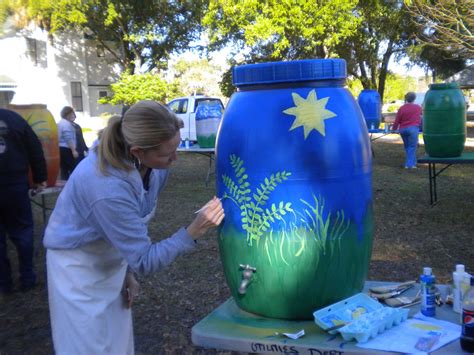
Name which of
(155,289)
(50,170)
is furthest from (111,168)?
(50,170)

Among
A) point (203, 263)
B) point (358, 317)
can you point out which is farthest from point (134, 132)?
point (203, 263)

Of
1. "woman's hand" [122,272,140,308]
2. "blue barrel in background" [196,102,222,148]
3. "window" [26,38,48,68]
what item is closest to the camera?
"woman's hand" [122,272,140,308]

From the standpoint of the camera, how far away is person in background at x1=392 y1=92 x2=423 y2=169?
38.5ft

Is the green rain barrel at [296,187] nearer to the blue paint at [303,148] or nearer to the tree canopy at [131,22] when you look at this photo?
the blue paint at [303,148]

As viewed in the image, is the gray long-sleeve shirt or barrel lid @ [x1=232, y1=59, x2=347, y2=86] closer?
the gray long-sleeve shirt

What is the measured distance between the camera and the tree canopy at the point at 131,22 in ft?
82.6

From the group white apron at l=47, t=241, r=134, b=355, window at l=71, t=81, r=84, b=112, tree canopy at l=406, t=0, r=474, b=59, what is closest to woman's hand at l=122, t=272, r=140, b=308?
white apron at l=47, t=241, r=134, b=355

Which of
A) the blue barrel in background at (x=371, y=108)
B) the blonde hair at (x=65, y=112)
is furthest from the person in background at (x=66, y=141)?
the blue barrel in background at (x=371, y=108)

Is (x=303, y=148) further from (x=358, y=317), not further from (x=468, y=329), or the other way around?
(x=468, y=329)

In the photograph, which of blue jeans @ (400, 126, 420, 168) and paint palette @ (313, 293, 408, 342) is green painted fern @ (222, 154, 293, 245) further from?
blue jeans @ (400, 126, 420, 168)

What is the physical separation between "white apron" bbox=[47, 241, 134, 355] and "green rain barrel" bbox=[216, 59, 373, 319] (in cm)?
60

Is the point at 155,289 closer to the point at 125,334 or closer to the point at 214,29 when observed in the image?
the point at 125,334

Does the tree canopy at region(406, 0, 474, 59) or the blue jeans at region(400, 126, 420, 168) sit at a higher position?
the tree canopy at region(406, 0, 474, 59)

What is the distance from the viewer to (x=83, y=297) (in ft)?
7.51
